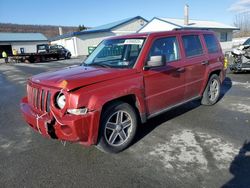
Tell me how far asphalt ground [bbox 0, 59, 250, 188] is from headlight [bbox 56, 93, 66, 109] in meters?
0.93

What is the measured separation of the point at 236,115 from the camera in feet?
17.2

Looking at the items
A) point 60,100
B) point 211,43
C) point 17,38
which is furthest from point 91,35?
point 60,100

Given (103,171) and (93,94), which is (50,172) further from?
(93,94)

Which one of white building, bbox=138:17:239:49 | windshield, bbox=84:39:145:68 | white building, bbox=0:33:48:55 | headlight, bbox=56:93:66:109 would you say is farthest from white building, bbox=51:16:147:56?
headlight, bbox=56:93:66:109

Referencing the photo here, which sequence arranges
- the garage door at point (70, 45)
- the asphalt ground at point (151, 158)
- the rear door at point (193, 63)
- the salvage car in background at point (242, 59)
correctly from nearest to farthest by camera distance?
the asphalt ground at point (151, 158)
the rear door at point (193, 63)
the salvage car in background at point (242, 59)
the garage door at point (70, 45)

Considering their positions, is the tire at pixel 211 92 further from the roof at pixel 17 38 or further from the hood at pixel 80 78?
the roof at pixel 17 38

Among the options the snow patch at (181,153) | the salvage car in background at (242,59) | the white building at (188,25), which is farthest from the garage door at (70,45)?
the snow patch at (181,153)

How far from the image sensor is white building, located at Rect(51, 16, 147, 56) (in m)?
35.6

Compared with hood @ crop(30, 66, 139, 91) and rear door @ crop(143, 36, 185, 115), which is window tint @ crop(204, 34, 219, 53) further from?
hood @ crop(30, 66, 139, 91)

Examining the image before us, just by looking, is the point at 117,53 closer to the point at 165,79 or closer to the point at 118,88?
the point at 165,79

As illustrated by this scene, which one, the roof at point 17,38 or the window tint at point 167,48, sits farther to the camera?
the roof at point 17,38

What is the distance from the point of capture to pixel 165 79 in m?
4.32

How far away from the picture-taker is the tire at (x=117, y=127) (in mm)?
3508

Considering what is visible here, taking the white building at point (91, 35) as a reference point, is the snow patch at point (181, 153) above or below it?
below
